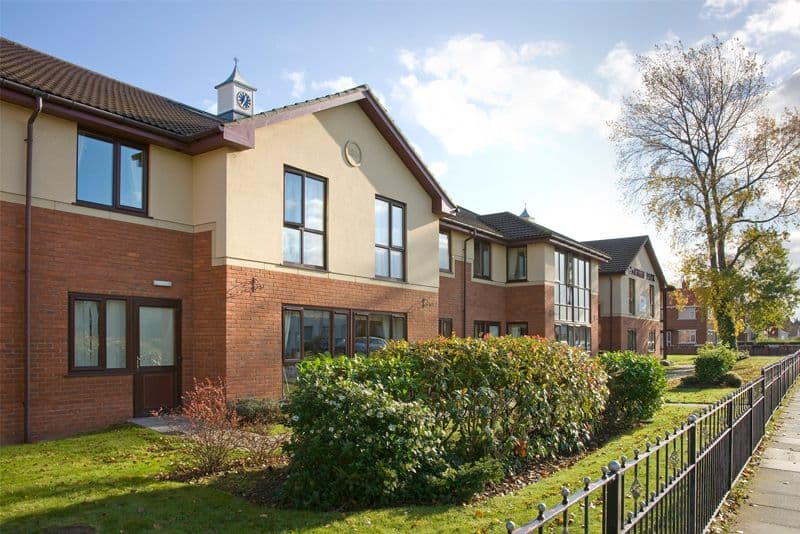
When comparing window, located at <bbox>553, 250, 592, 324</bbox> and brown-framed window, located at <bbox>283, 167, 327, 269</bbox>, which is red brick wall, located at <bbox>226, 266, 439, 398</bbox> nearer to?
brown-framed window, located at <bbox>283, 167, 327, 269</bbox>

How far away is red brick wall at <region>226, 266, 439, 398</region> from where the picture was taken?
1240 centimetres

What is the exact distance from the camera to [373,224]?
1644cm

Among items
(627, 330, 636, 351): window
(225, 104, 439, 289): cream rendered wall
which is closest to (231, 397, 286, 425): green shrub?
(225, 104, 439, 289): cream rendered wall

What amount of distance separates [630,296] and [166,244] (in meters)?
29.6

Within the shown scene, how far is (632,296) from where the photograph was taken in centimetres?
3641

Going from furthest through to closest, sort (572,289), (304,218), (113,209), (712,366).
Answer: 1. (572,289)
2. (712,366)
3. (304,218)
4. (113,209)

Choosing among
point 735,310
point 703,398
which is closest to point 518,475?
point 703,398

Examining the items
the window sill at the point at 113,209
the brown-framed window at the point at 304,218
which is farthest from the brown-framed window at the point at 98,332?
the brown-framed window at the point at 304,218

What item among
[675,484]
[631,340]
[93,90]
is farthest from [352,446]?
[631,340]

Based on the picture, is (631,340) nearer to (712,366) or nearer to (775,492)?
(712,366)

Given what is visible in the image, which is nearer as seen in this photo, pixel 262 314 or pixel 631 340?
pixel 262 314

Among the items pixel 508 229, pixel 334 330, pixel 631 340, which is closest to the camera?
pixel 334 330

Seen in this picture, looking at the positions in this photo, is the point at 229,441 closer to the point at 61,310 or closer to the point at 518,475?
the point at 518,475

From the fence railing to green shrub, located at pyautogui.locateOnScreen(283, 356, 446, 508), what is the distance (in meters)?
1.67
